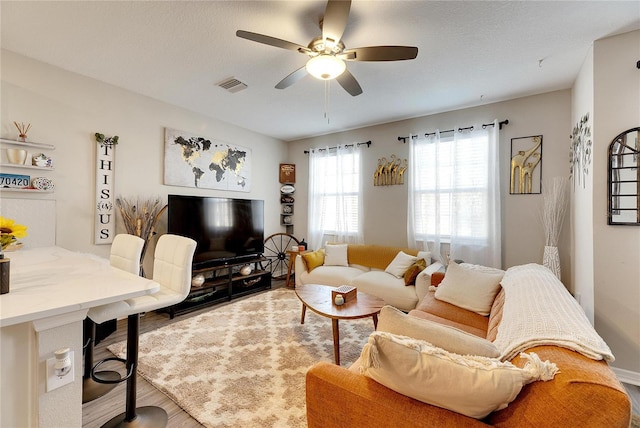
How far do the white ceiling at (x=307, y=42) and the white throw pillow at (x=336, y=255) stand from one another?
2.16m

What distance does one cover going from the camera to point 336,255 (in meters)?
4.25

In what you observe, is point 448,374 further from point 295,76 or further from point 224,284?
point 224,284

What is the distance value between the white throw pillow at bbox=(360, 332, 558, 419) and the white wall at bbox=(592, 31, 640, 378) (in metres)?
2.00

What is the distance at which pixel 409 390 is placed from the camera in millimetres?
933

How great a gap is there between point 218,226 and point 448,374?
11.6 feet

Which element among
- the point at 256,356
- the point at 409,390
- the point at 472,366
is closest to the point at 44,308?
the point at 409,390

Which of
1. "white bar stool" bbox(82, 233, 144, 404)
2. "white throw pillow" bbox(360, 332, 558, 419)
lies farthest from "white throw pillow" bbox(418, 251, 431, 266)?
"white bar stool" bbox(82, 233, 144, 404)

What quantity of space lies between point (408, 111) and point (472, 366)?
11.8 ft

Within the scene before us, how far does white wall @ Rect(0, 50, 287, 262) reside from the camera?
2.53 m

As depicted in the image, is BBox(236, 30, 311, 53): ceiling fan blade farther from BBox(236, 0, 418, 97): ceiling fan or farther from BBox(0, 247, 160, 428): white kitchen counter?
BBox(0, 247, 160, 428): white kitchen counter

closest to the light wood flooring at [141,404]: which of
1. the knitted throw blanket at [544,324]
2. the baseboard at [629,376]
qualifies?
Result: the baseboard at [629,376]

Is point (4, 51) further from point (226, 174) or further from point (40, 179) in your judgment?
point (226, 174)

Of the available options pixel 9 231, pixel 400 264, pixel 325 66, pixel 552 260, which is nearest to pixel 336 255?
pixel 400 264

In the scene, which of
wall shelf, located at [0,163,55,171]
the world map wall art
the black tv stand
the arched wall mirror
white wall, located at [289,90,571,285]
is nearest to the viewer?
the arched wall mirror
